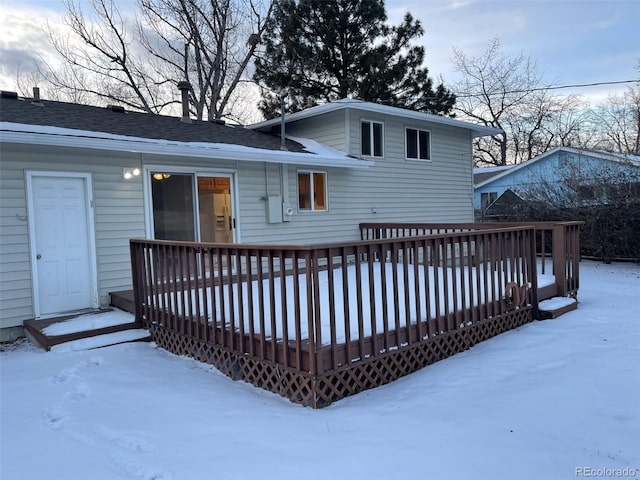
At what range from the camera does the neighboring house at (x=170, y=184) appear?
18.7 feet

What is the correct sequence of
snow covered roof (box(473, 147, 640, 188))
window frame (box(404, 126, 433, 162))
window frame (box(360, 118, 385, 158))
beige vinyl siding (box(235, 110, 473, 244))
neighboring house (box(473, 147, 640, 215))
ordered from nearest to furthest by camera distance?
beige vinyl siding (box(235, 110, 473, 244))
window frame (box(360, 118, 385, 158))
neighboring house (box(473, 147, 640, 215))
window frame (box(404, 126, 433, 162))
snow covered roof (box(473, 147, 640, 188))

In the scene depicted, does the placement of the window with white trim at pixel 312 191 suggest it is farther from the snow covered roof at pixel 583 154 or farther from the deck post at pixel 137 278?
the snow covered roof at pixel 583 154

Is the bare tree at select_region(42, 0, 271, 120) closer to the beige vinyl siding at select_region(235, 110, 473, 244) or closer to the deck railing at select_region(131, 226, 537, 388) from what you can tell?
the beige vinyl siding at select_region(235, 110, 473, 244)

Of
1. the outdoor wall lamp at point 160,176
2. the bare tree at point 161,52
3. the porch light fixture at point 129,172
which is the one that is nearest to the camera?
the porch light fixture at point 129,172

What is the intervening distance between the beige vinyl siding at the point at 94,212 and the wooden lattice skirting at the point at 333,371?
1.81 meters

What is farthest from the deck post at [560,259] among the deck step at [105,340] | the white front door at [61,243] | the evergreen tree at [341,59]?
the evergreen tree at [341,59]

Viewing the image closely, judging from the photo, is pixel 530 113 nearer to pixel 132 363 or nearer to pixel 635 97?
pixel 635 97

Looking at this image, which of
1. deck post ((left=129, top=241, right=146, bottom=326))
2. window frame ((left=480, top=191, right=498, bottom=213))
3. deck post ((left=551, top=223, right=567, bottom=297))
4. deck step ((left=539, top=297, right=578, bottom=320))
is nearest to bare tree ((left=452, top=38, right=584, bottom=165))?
window frame ((left=480, top=191, right=498, bottom=213))

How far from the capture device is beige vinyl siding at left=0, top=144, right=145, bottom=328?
558cm

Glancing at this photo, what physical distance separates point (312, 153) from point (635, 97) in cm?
2029

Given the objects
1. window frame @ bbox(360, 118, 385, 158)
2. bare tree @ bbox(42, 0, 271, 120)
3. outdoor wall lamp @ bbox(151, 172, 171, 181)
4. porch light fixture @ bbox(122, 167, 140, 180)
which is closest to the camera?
porch light fixture @ bbox(122, 167, 140, 180)

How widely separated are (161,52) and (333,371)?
1854 centimetres

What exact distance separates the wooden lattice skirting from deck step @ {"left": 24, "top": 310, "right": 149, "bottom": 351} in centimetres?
43

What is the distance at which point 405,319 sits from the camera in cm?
425
